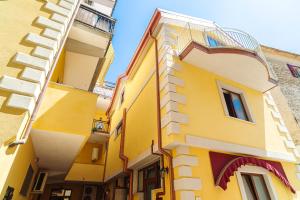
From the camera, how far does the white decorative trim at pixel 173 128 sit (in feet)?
17.0

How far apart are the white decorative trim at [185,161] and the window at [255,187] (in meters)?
1.98

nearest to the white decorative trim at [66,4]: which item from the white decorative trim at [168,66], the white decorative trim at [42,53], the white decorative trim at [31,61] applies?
the white decorative trim at [42,53]

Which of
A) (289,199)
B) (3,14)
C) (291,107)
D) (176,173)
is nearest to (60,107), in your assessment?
(3,14)

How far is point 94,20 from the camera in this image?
7.25 metres

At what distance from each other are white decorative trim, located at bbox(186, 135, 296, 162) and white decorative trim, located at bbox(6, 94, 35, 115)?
3.84 meters

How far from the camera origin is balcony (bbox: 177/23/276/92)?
22.4 ft

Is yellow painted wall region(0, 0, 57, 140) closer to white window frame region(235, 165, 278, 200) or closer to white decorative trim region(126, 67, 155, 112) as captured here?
white decorative trim region(126, 67, 155, 112)

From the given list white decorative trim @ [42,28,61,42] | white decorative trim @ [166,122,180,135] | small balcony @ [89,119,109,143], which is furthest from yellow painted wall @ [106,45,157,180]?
small balcony @ [89,119,109,143]

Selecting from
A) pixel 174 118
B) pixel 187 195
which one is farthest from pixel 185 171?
pixel 174 118

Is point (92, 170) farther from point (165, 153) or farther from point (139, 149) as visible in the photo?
point (165, 153)

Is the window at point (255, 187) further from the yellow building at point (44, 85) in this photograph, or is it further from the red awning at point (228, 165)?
the yellow building at point (44, 85)

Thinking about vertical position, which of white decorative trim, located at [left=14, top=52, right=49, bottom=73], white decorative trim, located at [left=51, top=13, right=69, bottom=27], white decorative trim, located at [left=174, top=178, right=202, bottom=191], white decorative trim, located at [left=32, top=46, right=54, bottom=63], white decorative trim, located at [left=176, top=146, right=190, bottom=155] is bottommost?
white decorative trim, located at [left=174, top=178, right=202, bottom=191]

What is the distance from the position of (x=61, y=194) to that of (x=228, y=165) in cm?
1300

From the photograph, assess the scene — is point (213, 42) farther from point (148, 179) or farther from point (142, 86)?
point (148, 179)
